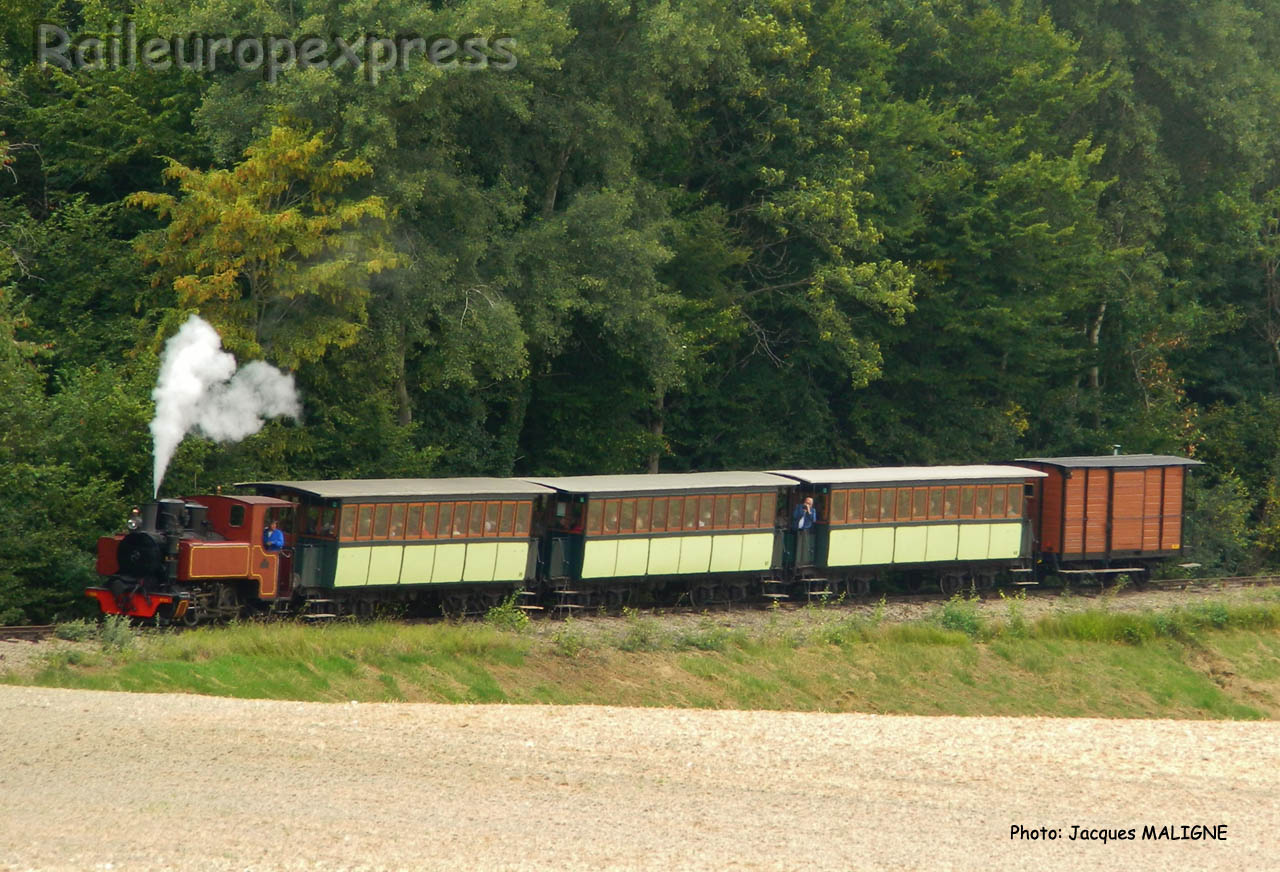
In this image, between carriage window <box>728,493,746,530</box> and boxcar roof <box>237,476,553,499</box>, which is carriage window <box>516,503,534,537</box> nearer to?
boxcar roof <box>237,476,553,499</box>

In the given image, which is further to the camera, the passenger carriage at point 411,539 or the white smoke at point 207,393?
the white smoke at point 207,393

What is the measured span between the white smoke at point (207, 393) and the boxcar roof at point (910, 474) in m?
10.8

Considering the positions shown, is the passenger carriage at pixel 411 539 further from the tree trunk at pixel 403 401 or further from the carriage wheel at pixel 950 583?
the carriage wheel at pixel 950 583

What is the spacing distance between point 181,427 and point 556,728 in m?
12.1

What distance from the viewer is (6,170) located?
37188 mm

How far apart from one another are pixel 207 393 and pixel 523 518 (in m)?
6.47

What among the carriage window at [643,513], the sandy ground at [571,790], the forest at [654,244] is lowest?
the sandy ground at [571,790]

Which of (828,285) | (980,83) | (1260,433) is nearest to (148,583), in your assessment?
(828,285)

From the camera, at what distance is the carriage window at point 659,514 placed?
31.5 meters

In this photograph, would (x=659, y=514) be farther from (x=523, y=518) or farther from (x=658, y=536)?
(x=523, y=518)

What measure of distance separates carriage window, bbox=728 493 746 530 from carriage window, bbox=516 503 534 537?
14.3 feet

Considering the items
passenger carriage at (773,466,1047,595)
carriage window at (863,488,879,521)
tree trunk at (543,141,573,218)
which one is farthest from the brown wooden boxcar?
tree trunk at (543,141,573,218)

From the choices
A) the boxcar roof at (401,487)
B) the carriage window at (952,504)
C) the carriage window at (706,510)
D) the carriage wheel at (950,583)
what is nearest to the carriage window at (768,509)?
the carriage window at (706,510)

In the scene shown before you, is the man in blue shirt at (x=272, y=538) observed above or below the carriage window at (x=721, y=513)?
below
